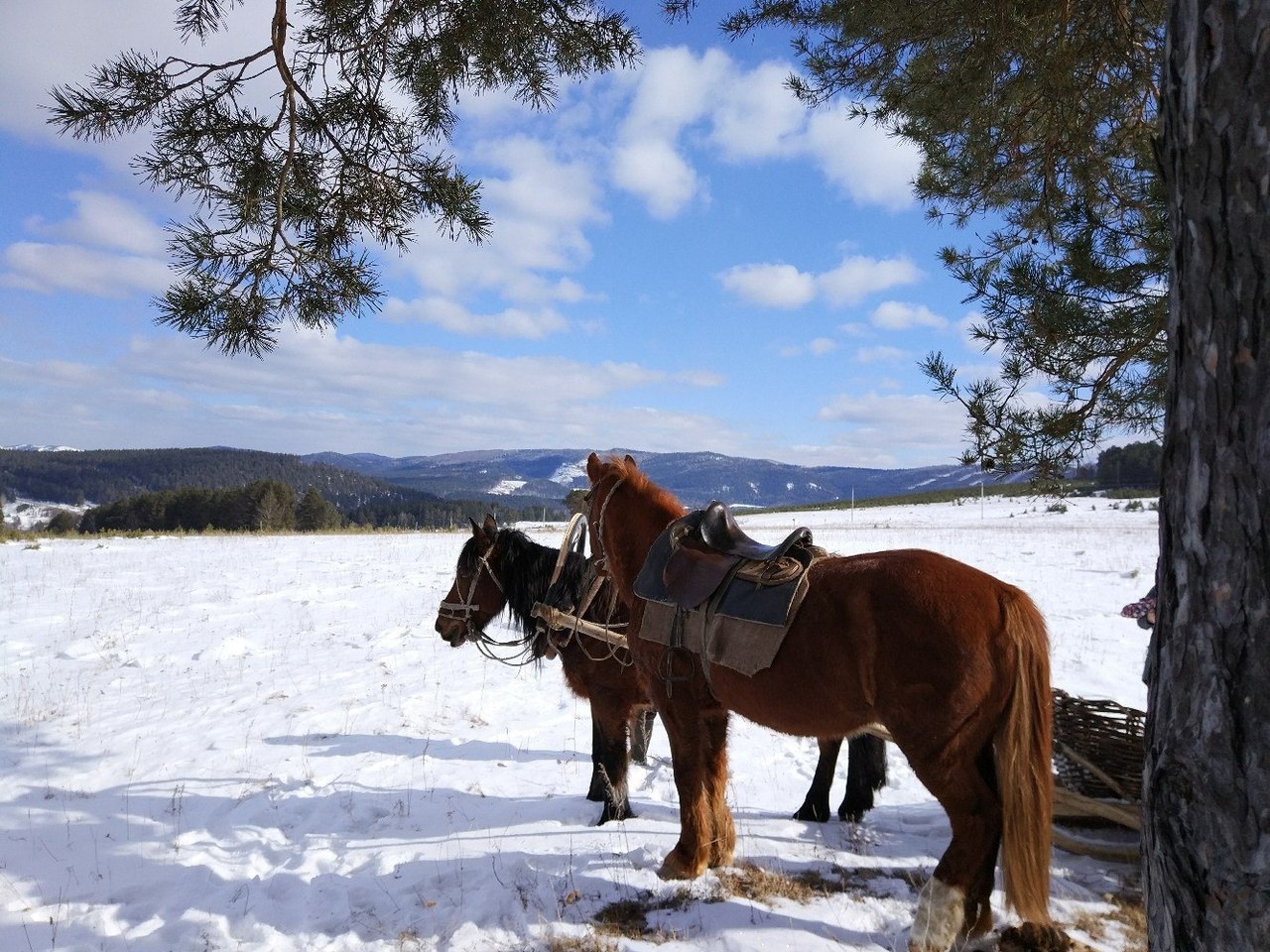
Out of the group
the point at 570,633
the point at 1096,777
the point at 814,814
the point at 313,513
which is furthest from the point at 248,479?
the point at 1096,777

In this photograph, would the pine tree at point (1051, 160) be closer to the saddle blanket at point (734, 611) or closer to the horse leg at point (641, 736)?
the saddle blanket at point (734, 611)

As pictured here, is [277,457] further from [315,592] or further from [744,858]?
[744,858]

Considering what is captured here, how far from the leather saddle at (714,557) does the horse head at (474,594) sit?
2227mm

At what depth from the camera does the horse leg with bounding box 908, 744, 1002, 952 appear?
2773 mm

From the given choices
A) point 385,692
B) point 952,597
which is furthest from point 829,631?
point 385,692

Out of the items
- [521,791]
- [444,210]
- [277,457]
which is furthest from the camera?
[277,457]

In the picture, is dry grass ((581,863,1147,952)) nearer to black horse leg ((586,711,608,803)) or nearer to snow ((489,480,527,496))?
black horse leg ((586,711,608,803))

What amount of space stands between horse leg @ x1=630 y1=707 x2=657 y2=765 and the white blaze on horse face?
2.68 m

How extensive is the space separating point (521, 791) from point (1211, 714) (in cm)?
475

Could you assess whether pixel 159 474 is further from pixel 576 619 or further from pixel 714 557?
pixel 714 557

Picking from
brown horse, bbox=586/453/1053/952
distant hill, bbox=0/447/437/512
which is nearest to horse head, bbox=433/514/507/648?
brown horse, bbox=586/453/1053/952

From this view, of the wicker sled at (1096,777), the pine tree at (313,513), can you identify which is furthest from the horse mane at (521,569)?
the pine tree at (313,513)

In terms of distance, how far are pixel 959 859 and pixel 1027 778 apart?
1.42 ft

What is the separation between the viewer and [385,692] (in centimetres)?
730
